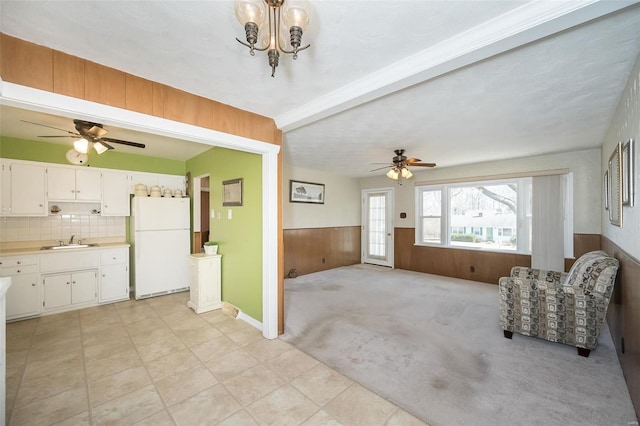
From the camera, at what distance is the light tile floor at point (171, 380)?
176 centimetres

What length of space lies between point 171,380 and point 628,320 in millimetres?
3693

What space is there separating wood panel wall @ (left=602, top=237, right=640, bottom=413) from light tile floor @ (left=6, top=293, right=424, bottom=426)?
5.18 feet

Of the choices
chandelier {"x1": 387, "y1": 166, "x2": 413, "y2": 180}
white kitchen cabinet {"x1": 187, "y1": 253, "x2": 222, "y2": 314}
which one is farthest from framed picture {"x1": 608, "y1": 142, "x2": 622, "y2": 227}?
white kitchen cabinet {"x1": 187, "y1": 253, "x2": 222, "y2": 314}

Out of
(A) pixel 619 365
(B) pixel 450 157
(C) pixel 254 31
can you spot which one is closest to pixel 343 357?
(A) pixel 619 365

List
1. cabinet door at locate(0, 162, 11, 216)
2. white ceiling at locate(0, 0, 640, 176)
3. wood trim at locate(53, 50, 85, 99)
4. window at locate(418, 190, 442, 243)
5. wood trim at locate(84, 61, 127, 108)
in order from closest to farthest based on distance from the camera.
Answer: white ceiling at locate(0, 0, 640, 176) → wood trim at locate(53, 50, 85, 99) → wood trim at locate(84, 61, 127, 108) → cabinet door at locate(0, 162, 11, 216) → window at locate(418, 190, 442, 243)

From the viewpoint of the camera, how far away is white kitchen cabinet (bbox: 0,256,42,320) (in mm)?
3229

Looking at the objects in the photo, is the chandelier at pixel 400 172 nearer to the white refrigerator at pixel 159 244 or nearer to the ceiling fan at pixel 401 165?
the ceiling fan at pixel 401 165

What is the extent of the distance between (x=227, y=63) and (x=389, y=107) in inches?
60.2

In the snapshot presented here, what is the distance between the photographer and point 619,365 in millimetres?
2326

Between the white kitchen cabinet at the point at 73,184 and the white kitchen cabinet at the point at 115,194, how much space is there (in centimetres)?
8

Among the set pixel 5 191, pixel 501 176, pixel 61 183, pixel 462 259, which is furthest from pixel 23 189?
pixel 501 176

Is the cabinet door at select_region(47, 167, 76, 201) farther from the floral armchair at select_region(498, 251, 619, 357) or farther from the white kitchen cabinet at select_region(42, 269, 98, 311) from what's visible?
the floral armchair at select_region(498, 251, 619, 357)

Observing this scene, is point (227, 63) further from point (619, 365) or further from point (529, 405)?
point (619, 365)

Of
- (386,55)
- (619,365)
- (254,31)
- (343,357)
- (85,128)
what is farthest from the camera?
(85,128)
